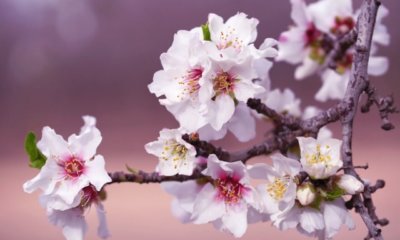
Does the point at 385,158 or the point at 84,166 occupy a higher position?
the point at 385,158

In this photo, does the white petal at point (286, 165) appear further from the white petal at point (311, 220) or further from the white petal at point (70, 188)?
the white petal at point (70, 188)

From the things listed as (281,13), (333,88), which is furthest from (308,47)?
(281,13)

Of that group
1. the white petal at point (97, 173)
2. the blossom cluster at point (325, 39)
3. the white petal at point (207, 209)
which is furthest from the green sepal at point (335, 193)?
the blossom cluster at point (325, 39)

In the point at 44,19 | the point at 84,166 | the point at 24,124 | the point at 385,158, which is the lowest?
the point at 84,166

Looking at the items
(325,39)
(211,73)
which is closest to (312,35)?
(325,39)

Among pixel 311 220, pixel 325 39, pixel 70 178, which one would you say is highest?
pixel 325 39

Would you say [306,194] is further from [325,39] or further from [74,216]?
[325,39]

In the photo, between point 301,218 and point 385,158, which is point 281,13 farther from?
point 301,218
